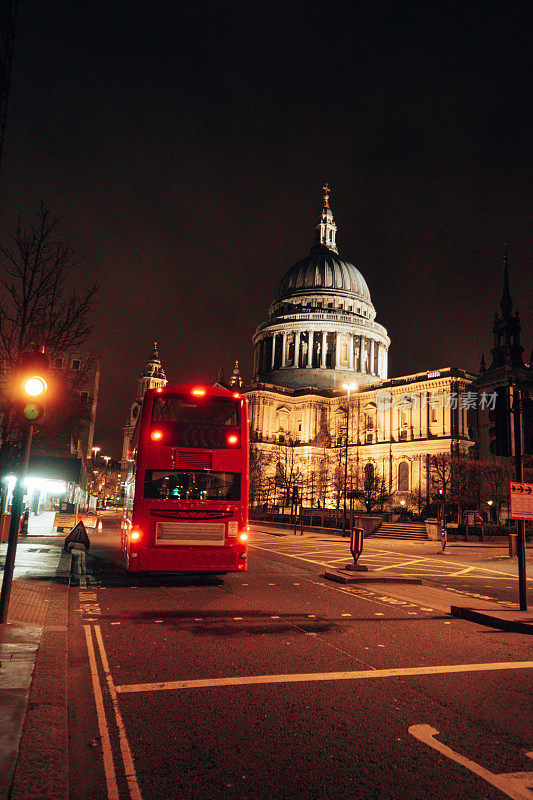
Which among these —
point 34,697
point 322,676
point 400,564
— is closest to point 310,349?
point 400,564

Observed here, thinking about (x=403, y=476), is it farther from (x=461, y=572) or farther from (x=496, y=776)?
(x=496, y=776)

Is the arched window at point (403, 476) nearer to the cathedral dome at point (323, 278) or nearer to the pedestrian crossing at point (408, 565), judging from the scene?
the cathedral dome at point (323, 278)

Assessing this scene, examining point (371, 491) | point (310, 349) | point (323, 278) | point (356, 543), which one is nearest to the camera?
point (356, 543)

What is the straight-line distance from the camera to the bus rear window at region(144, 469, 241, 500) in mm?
13250

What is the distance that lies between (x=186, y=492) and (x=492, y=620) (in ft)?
21.9

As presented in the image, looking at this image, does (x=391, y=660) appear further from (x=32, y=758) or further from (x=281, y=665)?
(x=32, y=758)

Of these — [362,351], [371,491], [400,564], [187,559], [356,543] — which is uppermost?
[362,351]

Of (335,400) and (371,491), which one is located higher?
(335,400)

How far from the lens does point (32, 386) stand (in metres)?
8.27

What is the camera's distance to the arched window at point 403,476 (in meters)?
86.1

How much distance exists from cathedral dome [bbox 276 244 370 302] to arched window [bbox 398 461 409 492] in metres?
44.3

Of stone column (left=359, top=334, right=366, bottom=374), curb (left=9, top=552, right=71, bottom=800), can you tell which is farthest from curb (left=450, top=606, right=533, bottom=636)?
stone column (left=359, top=334, right=366, bottom=374)

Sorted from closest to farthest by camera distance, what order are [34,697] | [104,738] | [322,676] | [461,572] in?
[104,738]
[34,697]
[322,676]
[461,572]

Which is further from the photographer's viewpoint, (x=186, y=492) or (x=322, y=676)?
(x=186, y=492)
